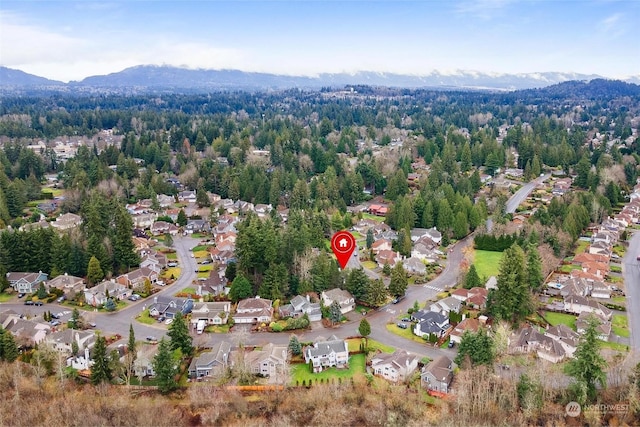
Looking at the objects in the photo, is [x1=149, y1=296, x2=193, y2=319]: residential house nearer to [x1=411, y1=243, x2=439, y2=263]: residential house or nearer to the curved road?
the curved road

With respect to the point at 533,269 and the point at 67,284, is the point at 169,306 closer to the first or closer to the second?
the point at 67,284

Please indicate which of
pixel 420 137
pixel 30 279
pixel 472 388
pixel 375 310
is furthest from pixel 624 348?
pixel 420 137

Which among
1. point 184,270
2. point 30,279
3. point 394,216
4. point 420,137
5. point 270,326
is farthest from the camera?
point 420,137

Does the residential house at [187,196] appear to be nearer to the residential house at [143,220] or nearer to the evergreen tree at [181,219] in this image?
the residential house at [143,220]

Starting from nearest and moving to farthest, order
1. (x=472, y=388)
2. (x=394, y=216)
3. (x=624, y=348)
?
1. (x=472, y=388)
2. (x=624, y=348)
3. (x=394, y=216)

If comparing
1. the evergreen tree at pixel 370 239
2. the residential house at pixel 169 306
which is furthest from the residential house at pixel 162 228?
the evergreen tree at pixel 370 239

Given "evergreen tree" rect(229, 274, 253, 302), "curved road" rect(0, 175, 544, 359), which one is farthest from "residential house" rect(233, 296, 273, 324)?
"evergreen tree" rect(229, 274, 253, 302)

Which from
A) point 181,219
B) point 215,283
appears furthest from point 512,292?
point 181,219

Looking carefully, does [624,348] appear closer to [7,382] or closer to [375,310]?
[375,310]
